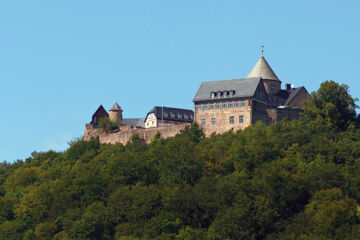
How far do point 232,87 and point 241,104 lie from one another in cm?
326

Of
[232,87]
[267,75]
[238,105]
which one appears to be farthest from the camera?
[267,75]

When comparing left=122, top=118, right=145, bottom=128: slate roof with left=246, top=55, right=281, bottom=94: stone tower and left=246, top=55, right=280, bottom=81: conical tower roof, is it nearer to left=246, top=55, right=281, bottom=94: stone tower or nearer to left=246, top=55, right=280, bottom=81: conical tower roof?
left=246, top=55, right=280, bottom=81: conical tower roof

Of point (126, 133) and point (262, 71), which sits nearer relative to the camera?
point (262, 71)

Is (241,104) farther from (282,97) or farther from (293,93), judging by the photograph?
(293,93)

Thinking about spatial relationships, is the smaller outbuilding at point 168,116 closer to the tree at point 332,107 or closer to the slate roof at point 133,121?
the slate roof at point 133,121

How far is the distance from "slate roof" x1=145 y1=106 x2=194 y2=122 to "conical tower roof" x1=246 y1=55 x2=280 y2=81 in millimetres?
17387

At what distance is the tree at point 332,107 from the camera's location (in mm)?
111062

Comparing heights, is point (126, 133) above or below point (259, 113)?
below

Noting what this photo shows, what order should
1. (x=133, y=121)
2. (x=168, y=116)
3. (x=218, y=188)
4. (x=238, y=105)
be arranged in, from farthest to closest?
1. (x=133, y=121)
2. (x=168, y=116)
3. (x=238, y=105)
4. (x=218, y=188)

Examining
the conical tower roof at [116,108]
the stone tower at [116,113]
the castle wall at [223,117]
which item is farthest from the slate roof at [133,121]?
the castle wall at [223,117]

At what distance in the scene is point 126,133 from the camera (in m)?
127

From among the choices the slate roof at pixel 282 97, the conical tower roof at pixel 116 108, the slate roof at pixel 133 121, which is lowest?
the slate roof at pixel 282 97

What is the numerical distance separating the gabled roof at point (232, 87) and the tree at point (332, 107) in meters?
7.08

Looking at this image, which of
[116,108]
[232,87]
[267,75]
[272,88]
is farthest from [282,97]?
[116,108]
